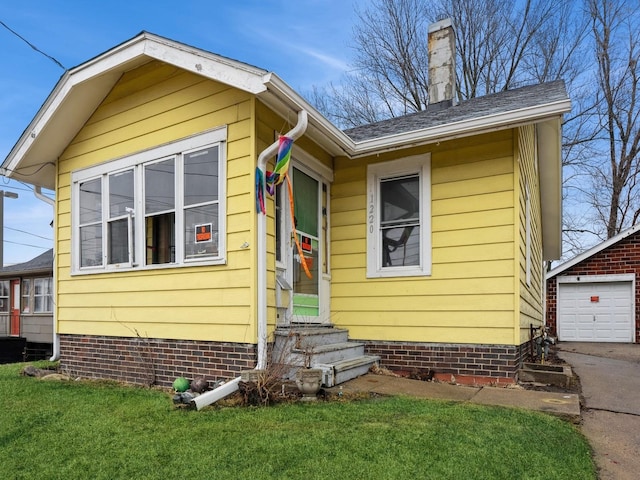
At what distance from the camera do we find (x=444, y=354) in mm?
5375

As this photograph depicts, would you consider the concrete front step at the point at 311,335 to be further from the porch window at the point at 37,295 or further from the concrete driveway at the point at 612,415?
the porch window at the point at 37,295

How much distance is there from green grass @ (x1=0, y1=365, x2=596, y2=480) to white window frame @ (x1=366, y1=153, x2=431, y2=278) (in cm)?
195

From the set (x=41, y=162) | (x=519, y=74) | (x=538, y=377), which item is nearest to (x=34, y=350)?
(x=41, y=162)

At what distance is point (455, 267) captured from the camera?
5434mm

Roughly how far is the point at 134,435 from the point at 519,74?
18.4m

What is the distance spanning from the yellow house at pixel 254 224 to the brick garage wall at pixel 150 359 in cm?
2

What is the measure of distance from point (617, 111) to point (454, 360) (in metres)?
18.2

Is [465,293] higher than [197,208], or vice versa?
[197,208]

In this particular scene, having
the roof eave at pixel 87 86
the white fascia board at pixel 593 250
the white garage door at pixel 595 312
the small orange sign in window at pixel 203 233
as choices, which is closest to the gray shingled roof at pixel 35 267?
the roof eave at pixel 87 86

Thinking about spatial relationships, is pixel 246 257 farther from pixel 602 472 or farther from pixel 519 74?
pixel 519 74

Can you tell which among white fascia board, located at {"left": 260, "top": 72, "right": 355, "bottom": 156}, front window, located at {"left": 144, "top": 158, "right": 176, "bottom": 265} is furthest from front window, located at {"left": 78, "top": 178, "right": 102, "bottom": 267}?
white fascia board, located at {"left": 260, "top": 72, "right": 355, "bottom": 156}

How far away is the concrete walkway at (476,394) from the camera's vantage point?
404cm

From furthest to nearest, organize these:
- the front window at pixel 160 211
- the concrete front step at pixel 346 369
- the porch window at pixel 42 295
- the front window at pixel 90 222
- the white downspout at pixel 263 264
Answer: the porch window at pixel 42 295 < the front window at pixel 90 222 < the front window at pixel 160 211 < the white downspout at pixel 263 264 < the concrete front step at pixel 346 369

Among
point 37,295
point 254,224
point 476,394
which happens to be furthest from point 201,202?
point 37,295
